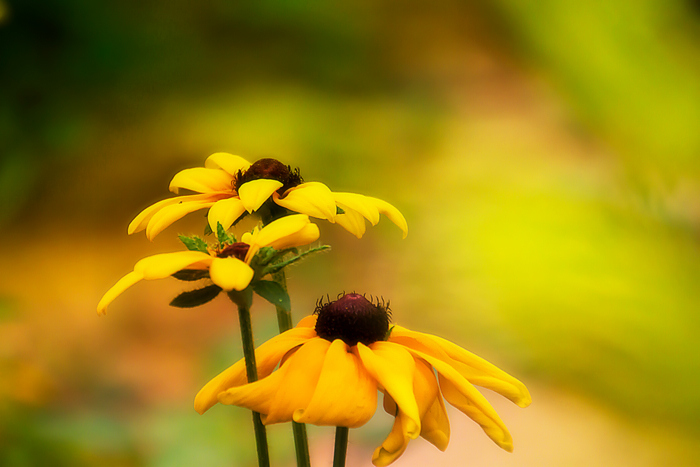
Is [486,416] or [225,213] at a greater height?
[225,213]

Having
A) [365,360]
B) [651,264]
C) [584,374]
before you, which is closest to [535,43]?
[651,264]

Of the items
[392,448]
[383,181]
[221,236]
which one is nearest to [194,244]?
[221,236]

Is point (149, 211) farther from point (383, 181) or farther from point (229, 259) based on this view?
point (383, 181)

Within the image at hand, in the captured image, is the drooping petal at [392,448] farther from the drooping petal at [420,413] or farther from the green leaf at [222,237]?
the green leaf at [222,237]

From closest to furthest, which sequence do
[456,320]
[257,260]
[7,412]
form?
[257,260]
[7,412]
[456,320]

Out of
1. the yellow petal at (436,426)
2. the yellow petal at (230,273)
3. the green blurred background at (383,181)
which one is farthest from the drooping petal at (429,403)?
the green blurred background at (383,181)

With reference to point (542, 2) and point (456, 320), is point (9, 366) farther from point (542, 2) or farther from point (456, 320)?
point (542, 2)
